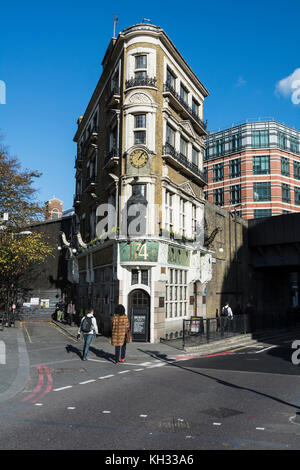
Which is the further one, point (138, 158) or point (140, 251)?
point (138, 158)

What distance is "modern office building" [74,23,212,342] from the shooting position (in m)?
20.3

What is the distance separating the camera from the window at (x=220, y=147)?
6519cm

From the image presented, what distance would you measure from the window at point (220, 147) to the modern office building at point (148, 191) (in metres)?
38.4

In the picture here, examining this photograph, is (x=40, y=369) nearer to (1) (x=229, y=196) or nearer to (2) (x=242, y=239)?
(2) (x=242, y=239)

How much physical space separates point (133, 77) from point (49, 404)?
1879 centimetres

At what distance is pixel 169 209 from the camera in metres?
22.7

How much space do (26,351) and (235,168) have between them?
2051 inches

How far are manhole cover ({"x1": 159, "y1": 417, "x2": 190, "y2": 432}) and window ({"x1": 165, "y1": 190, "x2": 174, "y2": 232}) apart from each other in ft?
51.4

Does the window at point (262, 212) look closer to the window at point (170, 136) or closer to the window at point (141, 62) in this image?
the window at point (170, 136)

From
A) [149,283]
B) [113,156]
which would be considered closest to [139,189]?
[113,156]

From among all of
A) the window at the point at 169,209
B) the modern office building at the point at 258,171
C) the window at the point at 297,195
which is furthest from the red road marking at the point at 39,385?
the window at the point at 297,195

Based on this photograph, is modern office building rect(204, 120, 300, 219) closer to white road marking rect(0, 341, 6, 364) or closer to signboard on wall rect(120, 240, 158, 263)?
signboard on wall rect(120, 240, 158, 263)

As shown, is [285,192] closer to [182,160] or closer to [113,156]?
[182,160]
